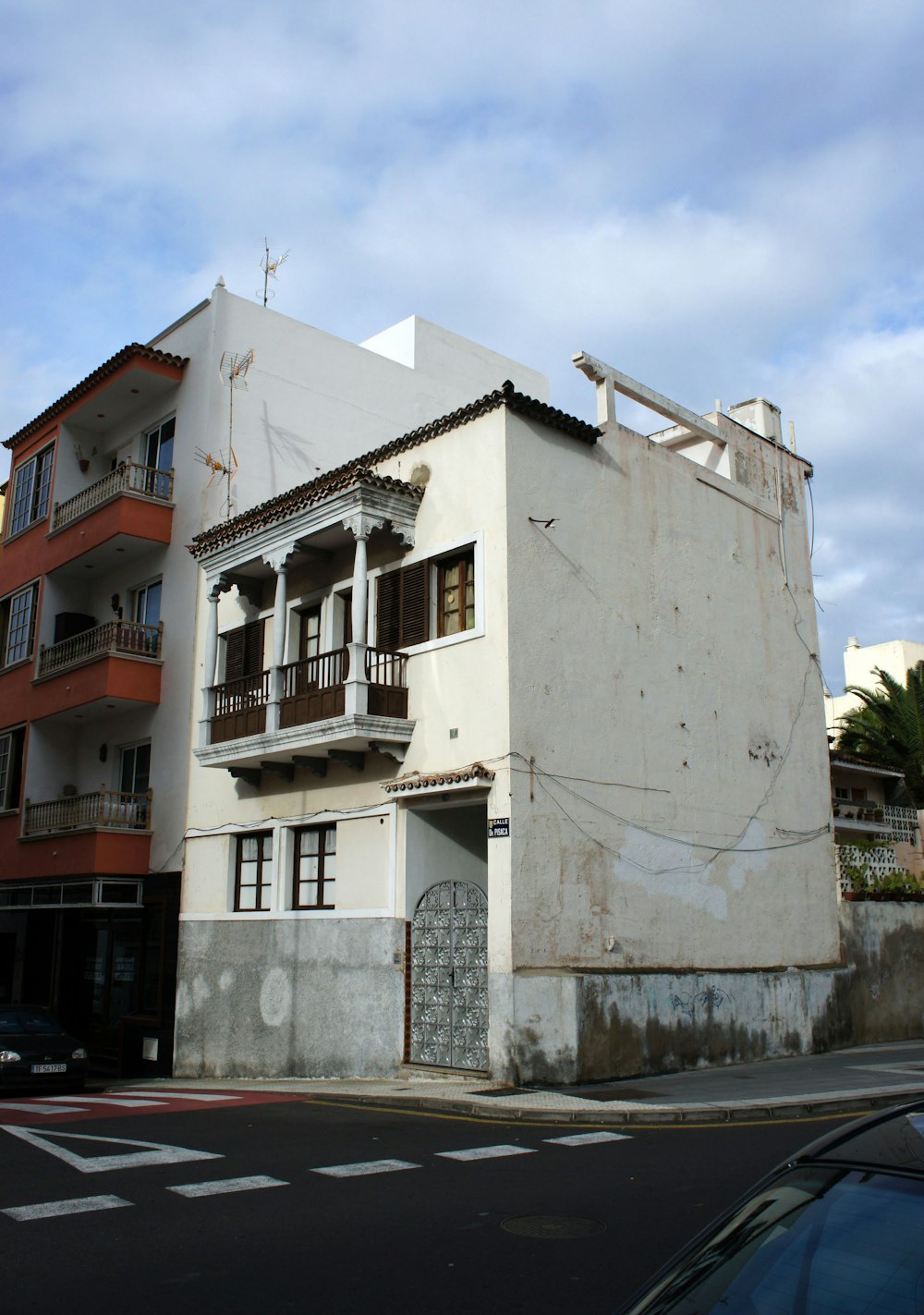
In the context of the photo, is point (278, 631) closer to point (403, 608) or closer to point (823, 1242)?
point (403, 608)

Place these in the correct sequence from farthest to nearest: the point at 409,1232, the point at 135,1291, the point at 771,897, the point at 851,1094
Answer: the point at 771,897, the point at 851,1094, the point at 409,1232, the point at 135,1291

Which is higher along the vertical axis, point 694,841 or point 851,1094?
point 694,841

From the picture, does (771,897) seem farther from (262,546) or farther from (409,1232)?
(409,1232)

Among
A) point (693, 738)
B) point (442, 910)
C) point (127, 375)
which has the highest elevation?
point (127, 375)

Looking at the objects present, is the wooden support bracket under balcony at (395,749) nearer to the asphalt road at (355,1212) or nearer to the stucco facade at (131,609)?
the stucco facade at (131,609)

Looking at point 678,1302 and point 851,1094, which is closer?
point 678,1302

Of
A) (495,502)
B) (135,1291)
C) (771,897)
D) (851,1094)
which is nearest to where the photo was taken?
(135,1291)

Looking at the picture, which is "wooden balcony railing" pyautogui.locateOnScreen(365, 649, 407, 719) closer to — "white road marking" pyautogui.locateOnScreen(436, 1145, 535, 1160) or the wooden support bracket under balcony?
the wooden support bracket under balcony

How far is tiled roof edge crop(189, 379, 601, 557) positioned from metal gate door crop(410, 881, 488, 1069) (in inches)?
246

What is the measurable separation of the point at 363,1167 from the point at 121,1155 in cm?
210

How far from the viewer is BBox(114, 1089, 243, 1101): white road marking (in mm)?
14315

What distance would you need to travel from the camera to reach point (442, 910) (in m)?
16.0

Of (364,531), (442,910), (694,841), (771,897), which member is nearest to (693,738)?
(694,841)

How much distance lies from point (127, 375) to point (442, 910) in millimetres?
13284
